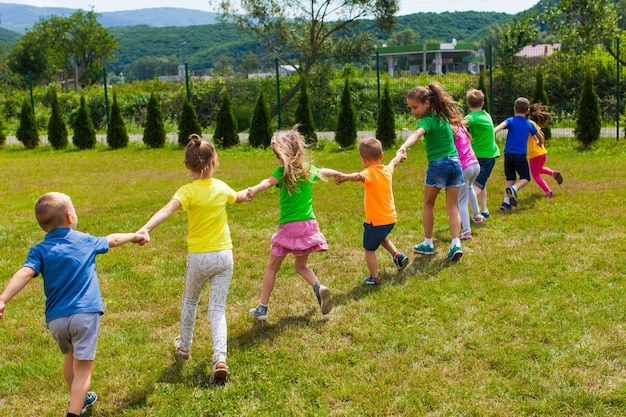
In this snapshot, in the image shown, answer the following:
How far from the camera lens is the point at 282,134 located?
16.0ft

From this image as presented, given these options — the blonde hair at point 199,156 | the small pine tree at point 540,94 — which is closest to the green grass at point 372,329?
Result: the blonde hair at point 199,156

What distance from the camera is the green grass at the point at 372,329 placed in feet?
12.3

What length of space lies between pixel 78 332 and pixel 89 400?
576 millimetres

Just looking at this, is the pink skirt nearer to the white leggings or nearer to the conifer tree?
the white leggings

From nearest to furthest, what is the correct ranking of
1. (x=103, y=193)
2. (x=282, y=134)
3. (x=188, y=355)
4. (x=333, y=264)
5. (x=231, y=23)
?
(x=188, y=355), (x=282, y=134), (x=333, y=264), (x=103, y=193), (x=231, y=23)

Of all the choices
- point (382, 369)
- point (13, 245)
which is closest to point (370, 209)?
point (382, 369)

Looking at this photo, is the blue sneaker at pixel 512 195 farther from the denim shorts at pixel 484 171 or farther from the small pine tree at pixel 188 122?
the small pine tree at pixel 188 122

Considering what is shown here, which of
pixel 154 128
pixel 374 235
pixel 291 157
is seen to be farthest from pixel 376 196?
pixel 154 128

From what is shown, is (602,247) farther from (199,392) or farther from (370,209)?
(199,392)

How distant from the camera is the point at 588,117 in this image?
1577cm

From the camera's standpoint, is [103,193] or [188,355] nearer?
[188,355]

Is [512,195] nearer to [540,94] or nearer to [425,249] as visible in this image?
[425,249]

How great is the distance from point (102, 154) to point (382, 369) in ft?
52.3

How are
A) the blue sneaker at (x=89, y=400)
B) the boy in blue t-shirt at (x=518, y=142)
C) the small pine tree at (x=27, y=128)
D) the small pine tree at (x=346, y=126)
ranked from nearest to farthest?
the blue sneaker at (x=89, y=400) < the boy in blue t-shirt at (x=518, y=142) < the small pine tree at (x=346, y=126) < the small pine tree at (x=27, y=128)
